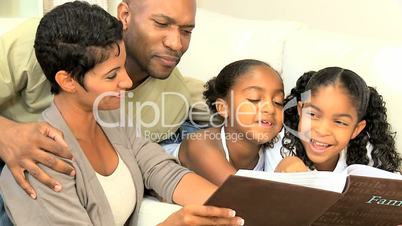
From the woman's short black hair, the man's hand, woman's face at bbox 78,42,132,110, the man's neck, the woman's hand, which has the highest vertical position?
the woman's short black hair

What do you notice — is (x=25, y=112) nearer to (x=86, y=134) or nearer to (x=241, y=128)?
(x=86, y=134)

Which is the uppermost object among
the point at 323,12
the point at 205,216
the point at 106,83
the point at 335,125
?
the point at 323,12

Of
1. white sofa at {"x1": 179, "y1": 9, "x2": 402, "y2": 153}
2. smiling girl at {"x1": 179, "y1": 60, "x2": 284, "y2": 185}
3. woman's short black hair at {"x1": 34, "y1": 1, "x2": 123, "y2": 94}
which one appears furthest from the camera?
white sofa at {"x1": 179, "y1": 9, "x2": 402, "y2": 153}

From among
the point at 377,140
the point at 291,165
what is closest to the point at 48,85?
the point at 291,165

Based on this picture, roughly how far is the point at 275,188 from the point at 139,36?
2.55 feet

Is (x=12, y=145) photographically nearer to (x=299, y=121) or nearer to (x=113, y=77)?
(x=113, y=77)

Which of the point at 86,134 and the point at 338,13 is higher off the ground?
the point at 338,13

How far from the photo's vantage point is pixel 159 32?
1.64m

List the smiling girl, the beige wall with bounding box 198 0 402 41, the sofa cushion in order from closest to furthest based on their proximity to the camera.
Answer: the smiling girl, the sofa cushion, the beige wall with bounding box 198 0 402 41

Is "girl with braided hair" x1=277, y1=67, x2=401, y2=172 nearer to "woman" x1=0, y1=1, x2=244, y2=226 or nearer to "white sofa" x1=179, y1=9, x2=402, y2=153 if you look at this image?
"white sofa" x1=179, y1=9, x2=402, y2=153

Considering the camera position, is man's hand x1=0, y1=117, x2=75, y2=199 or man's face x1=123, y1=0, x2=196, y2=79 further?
man's face x1=123, y1=0, x2=196, y2=79

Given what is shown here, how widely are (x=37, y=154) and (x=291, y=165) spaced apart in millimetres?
674

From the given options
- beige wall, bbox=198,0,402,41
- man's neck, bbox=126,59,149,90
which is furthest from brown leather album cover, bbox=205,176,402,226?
beige wall, bbox=198,0,402,41

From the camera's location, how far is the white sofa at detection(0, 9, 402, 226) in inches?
66.4
